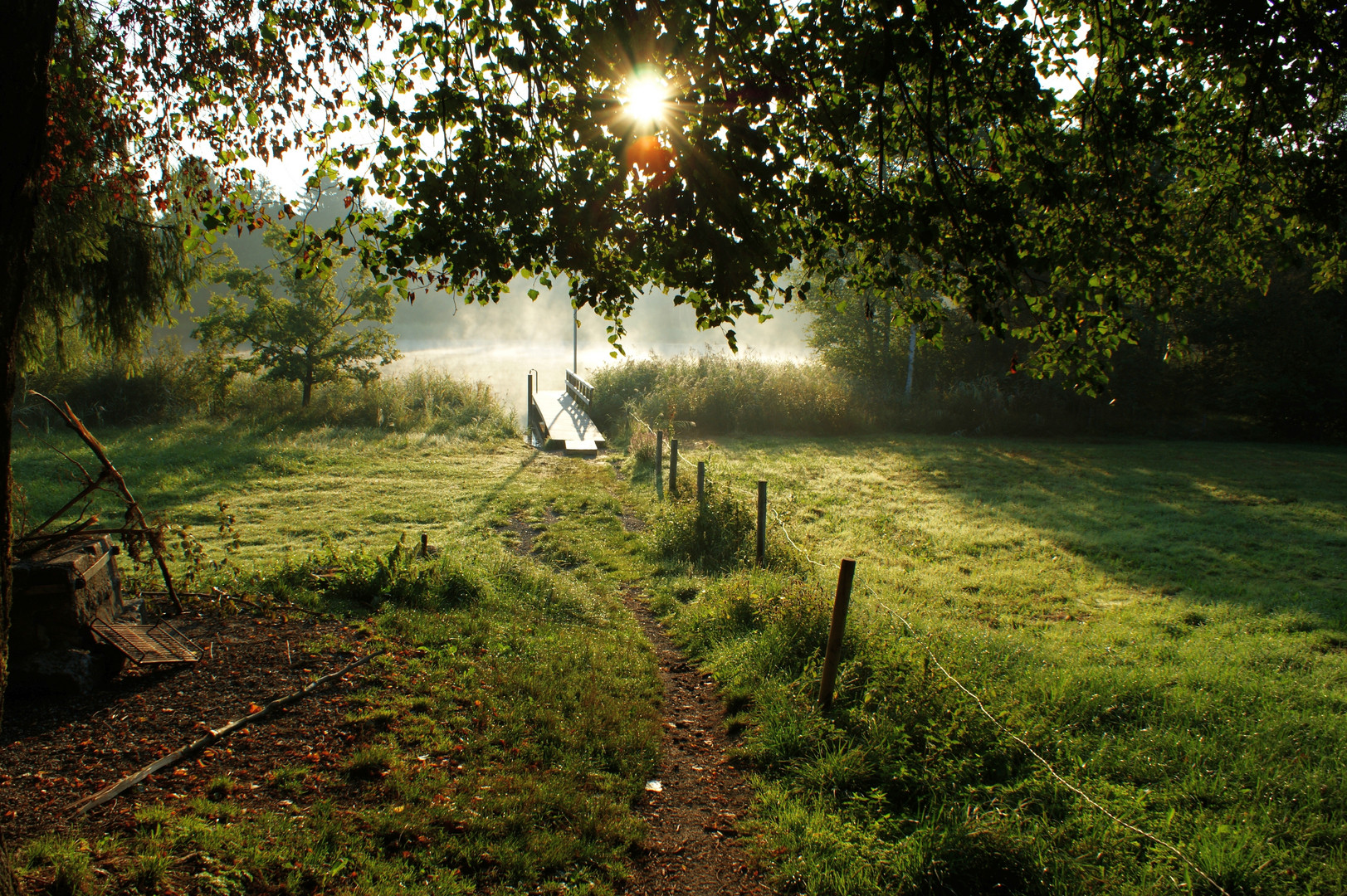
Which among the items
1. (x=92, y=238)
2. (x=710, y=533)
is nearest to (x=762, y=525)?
(x=710, y=533)

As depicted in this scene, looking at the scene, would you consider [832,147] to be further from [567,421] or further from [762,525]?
[567,421]

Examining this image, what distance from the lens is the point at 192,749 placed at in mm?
3691

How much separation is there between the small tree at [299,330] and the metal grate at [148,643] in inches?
671

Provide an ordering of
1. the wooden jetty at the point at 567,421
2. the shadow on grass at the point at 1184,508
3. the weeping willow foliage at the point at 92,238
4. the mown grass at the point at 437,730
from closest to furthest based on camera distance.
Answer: the mown grass at the point at 437,730 → the weeping willow foliage at the point at 92,238 → the shadow on grass at the point at 1184,508 → the wooden jetty at the point at 567,421

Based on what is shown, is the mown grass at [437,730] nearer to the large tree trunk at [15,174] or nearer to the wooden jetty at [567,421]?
the large tree trunk at [15,174]

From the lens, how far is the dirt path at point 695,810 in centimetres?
350

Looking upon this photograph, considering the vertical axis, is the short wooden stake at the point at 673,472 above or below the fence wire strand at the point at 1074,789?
above

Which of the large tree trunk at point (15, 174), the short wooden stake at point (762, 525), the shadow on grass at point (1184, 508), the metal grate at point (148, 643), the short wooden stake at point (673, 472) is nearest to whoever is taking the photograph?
the large tree trunk at point (15, 174)

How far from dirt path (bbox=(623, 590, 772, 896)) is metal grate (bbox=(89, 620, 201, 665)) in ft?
10.3

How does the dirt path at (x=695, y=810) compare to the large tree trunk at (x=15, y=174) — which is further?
the dirt path at (x=695, y=810)

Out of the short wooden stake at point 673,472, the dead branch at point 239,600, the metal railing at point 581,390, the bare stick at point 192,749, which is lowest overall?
the bare stick at point 192,749

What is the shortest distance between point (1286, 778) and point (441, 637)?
5.84 m

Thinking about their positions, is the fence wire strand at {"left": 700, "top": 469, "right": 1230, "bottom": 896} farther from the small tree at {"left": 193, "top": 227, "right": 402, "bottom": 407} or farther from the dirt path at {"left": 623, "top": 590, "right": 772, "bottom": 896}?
the small tree at {"left": 193, "top": 227, "right": 402, "bottom": 407}

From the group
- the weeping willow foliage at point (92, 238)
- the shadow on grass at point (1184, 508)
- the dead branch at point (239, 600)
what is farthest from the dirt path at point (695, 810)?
the shadow on grass at point (1184, 508)
